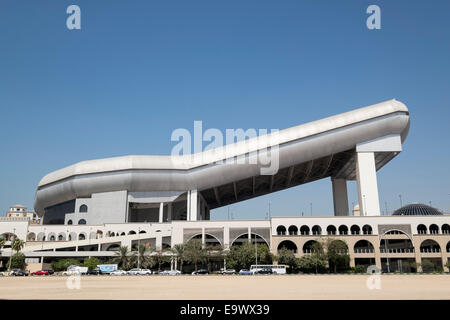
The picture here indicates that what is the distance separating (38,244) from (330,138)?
5051 centimetres

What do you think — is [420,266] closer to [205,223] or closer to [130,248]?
[205,223]

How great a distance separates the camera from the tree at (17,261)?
191 feet

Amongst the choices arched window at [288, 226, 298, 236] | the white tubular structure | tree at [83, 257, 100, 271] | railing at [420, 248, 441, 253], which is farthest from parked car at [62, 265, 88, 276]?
railing at [420, 248, 441, 253]

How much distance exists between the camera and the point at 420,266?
182ft

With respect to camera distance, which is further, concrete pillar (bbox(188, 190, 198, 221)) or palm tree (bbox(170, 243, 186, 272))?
concrete pillar (bbox(188, 190, 198, 221))

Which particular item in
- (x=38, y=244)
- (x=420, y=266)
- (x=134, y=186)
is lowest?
(x=420, y=266)

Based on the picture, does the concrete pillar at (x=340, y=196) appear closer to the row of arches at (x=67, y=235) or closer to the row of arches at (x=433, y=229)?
the row of arches at (x=433, y=229)

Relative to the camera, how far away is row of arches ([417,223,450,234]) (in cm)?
6022

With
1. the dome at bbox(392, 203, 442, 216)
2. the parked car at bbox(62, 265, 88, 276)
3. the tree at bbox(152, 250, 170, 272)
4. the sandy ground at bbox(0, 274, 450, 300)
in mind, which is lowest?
the parked car at bbox(62, 265, 88, 276)

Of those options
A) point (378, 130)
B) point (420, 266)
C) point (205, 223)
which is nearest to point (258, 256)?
point (205, 223)

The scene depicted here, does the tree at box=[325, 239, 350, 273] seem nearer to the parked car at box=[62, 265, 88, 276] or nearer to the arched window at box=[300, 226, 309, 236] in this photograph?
the arched window at box=[300, 226, 309, 236]

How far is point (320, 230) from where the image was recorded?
61.6m

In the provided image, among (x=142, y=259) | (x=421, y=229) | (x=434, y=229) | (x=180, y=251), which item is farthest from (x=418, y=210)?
(x=142, y=259)

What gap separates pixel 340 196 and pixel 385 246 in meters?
19.6
